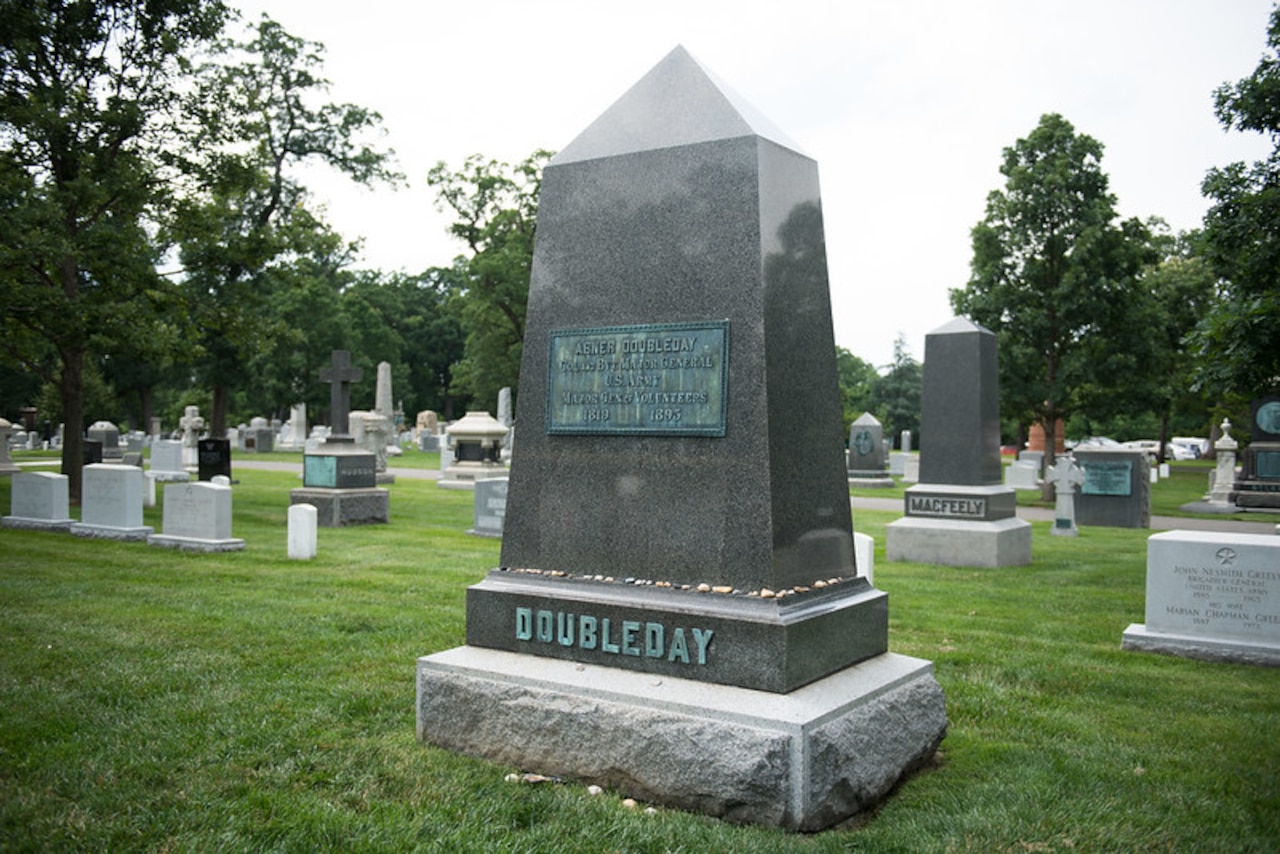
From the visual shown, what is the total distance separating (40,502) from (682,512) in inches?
511

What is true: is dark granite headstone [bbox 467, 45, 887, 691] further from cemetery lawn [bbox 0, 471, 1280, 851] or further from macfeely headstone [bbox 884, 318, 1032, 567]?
macfeely headstone [bbox 884, 318, 1032, 567]

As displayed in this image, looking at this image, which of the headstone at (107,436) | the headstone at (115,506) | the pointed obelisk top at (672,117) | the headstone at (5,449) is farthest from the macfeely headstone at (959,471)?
the headstone at (107,436)

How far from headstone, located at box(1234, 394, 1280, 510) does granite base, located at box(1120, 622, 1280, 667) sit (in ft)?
66.5

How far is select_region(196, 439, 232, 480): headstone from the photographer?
22062 mm

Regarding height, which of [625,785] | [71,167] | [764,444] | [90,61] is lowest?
[625,785]

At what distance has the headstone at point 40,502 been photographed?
13742mm

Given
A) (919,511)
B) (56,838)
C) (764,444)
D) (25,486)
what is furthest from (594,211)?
(25,486)

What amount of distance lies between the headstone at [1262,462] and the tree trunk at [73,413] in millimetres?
25860

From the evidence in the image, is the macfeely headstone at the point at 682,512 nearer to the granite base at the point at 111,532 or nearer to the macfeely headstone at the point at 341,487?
the granite base at the point at 111,532

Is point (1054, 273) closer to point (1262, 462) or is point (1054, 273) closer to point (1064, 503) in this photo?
point (1262, 462)

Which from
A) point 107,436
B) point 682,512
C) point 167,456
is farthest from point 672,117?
point 107,436

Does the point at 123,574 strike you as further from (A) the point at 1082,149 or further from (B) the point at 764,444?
A: (A) the point at 1082,149

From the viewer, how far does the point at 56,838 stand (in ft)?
11.4

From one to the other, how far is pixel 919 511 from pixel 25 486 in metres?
12.5
